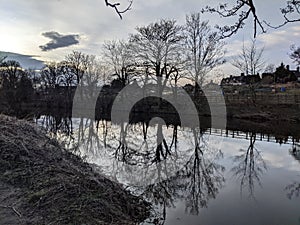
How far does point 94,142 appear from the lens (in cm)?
1275

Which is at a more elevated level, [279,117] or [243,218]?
[279,117]

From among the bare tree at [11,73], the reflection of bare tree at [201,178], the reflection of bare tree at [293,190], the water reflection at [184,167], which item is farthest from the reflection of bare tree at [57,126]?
the bare tree at [11,73]

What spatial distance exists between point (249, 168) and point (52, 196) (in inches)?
258

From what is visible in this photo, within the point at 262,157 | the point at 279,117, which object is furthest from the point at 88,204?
the point at 279,117

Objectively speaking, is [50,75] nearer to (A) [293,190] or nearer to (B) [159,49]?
(B) [159,49]

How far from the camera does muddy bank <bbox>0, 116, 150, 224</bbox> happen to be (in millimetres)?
3986

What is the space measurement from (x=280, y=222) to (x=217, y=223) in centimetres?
113

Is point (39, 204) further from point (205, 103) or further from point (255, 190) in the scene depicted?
point (205, 103)

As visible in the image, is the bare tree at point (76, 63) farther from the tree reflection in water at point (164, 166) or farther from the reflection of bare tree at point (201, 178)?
the reflection of bare tree at point (201, 178)

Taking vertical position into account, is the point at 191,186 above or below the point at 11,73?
below

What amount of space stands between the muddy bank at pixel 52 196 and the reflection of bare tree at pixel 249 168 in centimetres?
331

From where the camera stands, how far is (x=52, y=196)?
4.46 metres

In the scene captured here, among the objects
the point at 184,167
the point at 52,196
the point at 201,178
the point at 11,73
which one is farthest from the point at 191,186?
the point at 11,73

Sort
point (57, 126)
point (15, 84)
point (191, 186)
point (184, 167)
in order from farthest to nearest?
point (15, 84), point (57, 126), point (184, 167), point (191, 186)
